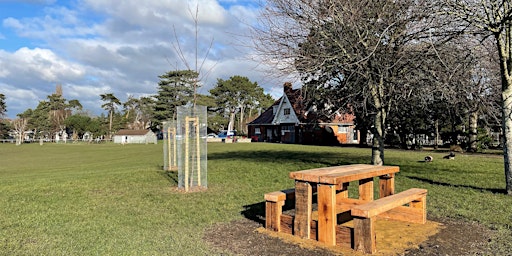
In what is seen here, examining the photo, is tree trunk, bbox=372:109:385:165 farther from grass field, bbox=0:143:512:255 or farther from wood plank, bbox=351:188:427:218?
wood plank, bbox=351:188:427:218

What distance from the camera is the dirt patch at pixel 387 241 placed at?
14.4 feet

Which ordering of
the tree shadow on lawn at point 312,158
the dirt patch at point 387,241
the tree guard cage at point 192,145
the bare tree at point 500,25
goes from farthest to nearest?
the tree shadow on lawn at point 312,158, the tree guard cage at point 192,145, the bare tree at point 500,25, the dirt patch at point 387,241

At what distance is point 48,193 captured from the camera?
28.3 feet

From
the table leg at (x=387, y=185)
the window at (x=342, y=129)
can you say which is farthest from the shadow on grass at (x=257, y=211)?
Result: the window at (x=342, y=129)

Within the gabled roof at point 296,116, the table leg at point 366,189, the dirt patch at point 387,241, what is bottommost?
the dirt patch at point 387,241

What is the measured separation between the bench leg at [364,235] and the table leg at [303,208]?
0.69 m

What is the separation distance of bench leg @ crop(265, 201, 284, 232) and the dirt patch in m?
0.13

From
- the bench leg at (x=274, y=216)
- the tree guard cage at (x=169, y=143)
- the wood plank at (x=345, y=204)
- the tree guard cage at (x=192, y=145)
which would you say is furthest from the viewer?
the tree guard cage at (x=169, y=143)

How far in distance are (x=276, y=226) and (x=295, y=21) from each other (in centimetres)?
681

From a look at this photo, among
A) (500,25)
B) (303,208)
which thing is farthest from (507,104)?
(303,208)

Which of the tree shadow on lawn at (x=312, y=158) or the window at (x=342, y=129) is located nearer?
the tree shadow on lawn at (x=312, y=158)

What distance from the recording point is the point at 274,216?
5.25 meters

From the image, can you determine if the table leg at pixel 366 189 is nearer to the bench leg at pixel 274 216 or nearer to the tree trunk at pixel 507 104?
the bench leg at pixel 274 216

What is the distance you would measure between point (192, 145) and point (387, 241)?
559 cm
